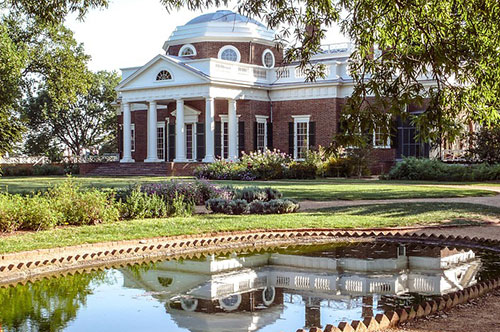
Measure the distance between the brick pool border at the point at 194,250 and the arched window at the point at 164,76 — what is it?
28.8 metres

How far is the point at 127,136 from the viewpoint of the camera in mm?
42719

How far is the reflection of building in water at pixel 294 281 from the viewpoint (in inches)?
306

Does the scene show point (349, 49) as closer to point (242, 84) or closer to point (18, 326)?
point (242, 84)

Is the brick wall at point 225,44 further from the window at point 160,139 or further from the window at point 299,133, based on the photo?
the window at point 299,133

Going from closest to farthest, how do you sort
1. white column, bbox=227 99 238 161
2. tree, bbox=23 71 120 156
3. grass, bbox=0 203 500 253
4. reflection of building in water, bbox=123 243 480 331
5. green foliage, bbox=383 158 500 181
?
reflection of building in water, bbox=123 243 480 331, grass, bbox=0 203 500 253, green foliage, bbox=383 158 500 181, white column, bbox=227 99 238 161, tree, bbox=23 71 120 156

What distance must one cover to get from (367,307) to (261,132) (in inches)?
1333

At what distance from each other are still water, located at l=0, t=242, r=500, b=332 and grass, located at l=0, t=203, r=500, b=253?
77.2 inches

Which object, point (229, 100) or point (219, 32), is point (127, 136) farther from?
point (219, 32)

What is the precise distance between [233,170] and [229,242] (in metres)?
21.8

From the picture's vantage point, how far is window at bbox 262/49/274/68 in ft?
148

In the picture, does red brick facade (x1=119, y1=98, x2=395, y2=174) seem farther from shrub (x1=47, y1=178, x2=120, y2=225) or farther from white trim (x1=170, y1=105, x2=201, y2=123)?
shrub (x1=47, y1=178, x2=120, y2=225)

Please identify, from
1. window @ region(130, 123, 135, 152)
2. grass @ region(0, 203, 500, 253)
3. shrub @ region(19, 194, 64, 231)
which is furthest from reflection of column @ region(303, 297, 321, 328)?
window @ region(130, 123, 135, 152)

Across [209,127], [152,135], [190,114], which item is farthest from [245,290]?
[190,114]

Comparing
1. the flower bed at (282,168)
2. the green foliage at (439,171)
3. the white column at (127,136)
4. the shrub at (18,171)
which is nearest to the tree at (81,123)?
the shrub at (18,171)
